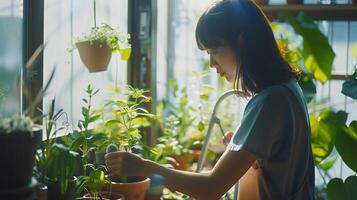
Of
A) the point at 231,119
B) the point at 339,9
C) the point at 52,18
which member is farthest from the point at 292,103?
the point at 231,119

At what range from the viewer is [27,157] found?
1.07 meters

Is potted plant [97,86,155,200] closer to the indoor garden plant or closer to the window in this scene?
the window

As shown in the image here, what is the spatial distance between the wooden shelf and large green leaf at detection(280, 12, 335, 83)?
2.54ft

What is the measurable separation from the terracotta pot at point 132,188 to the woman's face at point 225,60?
612mm

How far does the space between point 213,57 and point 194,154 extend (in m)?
1.45

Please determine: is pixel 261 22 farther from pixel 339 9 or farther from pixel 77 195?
pixel 339 9

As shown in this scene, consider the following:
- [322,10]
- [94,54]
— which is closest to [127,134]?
[94,54]

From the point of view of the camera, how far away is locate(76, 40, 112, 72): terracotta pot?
1991 millimetres

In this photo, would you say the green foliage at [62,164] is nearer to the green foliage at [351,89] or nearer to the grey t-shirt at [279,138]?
the grey t-shirt at [279,138]

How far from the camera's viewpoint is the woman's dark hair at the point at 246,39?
146 cm

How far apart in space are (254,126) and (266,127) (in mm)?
35

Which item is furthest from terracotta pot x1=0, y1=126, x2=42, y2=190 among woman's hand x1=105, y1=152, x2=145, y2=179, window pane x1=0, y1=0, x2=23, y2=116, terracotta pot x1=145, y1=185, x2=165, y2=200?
terracotta pot x1=145, y1=185, x2=165, y2=200

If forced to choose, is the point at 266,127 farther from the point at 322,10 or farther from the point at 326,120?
the point at 322,10

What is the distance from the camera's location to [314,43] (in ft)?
6.07
